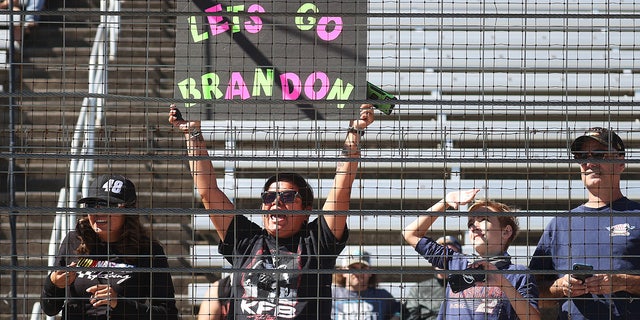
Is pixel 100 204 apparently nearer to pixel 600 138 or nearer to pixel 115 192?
pixel 115 192

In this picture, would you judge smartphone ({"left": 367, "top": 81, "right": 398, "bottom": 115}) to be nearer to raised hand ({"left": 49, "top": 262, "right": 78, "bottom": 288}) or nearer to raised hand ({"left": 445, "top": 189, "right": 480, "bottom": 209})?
raised hand ({"left": 445, "top": 189, "right": 480, "bottom": 209})

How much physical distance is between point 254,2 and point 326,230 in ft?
3.13

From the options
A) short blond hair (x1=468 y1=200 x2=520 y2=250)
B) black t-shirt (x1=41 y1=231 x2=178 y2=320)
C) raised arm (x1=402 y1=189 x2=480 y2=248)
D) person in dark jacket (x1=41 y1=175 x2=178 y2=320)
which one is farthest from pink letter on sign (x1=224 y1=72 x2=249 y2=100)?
short blond hair (x1=468 y1=200 x2=520 y2=250)

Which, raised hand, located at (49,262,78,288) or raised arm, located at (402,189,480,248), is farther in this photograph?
raised arm, located at (402,189,480,248)

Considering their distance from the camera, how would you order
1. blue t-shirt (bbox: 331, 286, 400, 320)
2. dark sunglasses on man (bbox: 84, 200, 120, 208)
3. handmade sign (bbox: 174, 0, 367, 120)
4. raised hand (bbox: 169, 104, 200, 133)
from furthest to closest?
blue t-shirt (bbox: 331, 286, 400, 320), dark sunglasses on man (bbox: 84, 200, 120, 208), raised hand (bbox: 169, 104, 200, 133), handmade sign (bbox: 174, 0, 367, 120)

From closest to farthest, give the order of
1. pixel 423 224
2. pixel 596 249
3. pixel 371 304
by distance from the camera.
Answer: pixel 596 249
pixel 423 224
pixel 371 304

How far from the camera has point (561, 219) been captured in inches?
173

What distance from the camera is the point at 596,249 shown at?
4.29m

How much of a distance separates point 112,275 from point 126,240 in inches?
6.6

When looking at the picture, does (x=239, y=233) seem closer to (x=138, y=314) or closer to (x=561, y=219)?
(x=138, y=314)

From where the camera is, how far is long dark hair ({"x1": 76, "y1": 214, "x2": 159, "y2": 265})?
425 centimetres

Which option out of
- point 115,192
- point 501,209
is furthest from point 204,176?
point 501,209

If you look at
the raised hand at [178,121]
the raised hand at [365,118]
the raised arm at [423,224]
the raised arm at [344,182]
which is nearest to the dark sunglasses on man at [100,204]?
the raised hand at [178,121]

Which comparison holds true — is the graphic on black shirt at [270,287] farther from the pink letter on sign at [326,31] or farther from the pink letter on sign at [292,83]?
the pink letter on sign at [326,31]
